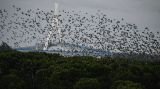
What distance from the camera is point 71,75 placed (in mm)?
52688

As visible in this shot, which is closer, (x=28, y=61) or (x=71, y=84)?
(x=71, y=84)

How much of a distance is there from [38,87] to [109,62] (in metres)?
15.5

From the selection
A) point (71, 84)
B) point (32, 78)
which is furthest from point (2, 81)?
point (71, 84)

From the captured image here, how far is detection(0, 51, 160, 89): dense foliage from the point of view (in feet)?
163

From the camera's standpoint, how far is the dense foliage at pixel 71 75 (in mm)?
49562

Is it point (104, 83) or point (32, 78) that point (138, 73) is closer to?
point (104, 83)

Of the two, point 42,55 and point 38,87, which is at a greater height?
point 42,55

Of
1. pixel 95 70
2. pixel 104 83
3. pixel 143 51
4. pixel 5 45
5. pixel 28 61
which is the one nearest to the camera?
pixel 104 83

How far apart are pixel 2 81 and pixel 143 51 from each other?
4575 inches

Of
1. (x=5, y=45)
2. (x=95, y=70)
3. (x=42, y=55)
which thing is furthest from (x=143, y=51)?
(x=95, y=70)

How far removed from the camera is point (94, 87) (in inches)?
1879

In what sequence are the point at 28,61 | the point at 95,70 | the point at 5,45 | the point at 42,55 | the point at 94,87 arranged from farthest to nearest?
the point at 5,45 → the point at 42,55 → the point at 28,61 → the point at 95,70 → the point at 94,87

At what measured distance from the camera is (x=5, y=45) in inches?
5965

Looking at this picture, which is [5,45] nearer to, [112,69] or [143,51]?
[143,51]
